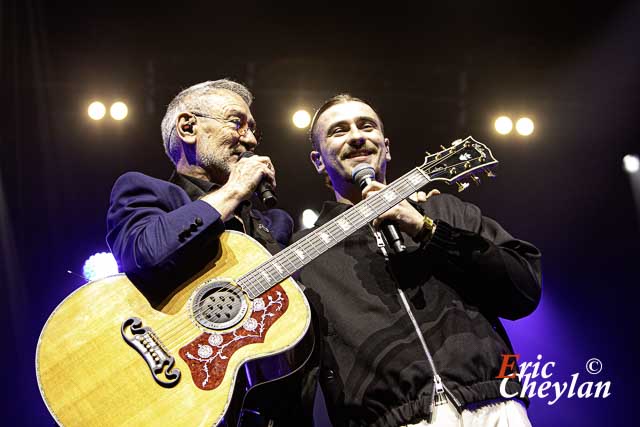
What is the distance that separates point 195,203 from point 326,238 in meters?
0.57

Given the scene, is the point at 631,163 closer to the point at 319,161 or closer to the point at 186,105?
the point at 319,161

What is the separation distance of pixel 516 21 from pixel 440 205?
4256mm

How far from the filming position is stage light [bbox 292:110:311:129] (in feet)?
22.4

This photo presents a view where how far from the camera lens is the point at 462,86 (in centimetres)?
689

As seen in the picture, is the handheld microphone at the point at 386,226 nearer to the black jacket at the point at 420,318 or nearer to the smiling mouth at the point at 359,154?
the black jacket at the point at 420,318

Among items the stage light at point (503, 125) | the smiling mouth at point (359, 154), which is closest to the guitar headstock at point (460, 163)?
the smiling mouth at point (359, 154)

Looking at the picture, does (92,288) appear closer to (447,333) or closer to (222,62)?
(447,333)

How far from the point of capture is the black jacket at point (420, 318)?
85.3 inches

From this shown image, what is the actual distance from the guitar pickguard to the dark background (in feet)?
14.9

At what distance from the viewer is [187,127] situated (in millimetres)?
3236

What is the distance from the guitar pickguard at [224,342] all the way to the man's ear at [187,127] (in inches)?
51.8

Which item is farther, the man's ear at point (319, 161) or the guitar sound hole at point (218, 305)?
the man's ear at point (319, 161)

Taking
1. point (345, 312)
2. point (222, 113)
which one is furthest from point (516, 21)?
point (345, 312)

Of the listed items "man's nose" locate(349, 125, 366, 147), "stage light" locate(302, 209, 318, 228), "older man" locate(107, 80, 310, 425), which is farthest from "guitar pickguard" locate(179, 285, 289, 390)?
"stage light" locate(302, 209, 318, 228)
